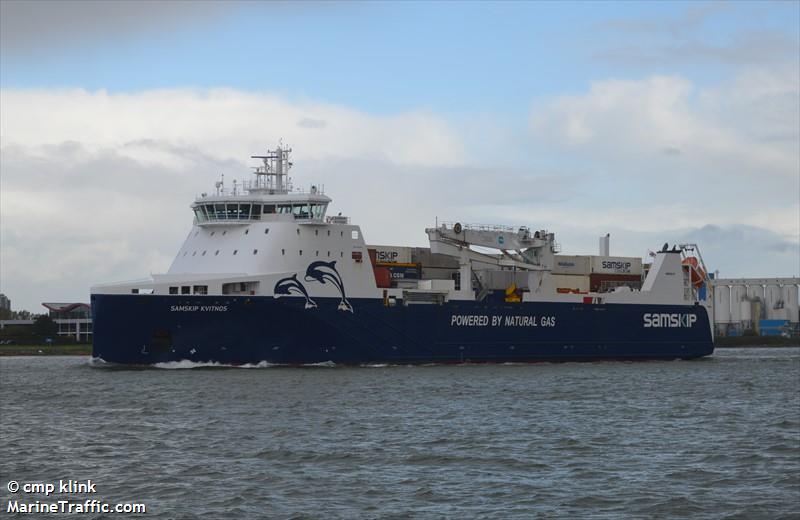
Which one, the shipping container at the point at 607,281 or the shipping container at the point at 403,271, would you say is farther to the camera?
the shipping container at the point at 607,281

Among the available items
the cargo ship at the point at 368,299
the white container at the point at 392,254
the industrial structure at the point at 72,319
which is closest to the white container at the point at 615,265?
the cargo ship at the point at 368,299

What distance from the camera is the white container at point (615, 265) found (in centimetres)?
5028

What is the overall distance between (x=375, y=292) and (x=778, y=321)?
64.9 metres

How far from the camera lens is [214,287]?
36625 millimetres

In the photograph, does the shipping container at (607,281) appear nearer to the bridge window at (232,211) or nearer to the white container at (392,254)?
the white container at (392,254)

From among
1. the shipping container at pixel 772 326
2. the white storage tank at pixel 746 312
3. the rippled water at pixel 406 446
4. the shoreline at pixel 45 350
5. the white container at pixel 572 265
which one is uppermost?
the white container at pixel 572 265

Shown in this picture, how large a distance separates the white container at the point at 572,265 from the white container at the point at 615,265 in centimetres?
48

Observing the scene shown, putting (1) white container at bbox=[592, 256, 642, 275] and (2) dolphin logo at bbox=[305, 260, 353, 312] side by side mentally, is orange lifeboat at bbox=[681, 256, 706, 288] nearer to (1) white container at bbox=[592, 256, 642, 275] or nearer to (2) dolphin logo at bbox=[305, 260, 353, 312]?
(1) white container at bbox=[592, 256, 642, 275]

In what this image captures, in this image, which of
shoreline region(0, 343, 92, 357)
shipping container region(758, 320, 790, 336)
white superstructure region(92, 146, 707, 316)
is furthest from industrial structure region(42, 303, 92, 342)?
shipping container region(758, 320, 790, 336)

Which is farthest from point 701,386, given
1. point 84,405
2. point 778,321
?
point 778,321

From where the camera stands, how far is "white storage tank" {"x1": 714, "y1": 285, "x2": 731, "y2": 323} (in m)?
96.6

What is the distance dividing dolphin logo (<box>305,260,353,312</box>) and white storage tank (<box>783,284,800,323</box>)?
67492mm

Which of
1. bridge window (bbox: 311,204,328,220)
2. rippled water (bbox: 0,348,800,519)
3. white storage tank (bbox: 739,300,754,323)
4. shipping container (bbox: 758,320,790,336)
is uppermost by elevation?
bridge window (bbox: 311,204,328,220)

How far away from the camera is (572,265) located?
49281 mm
